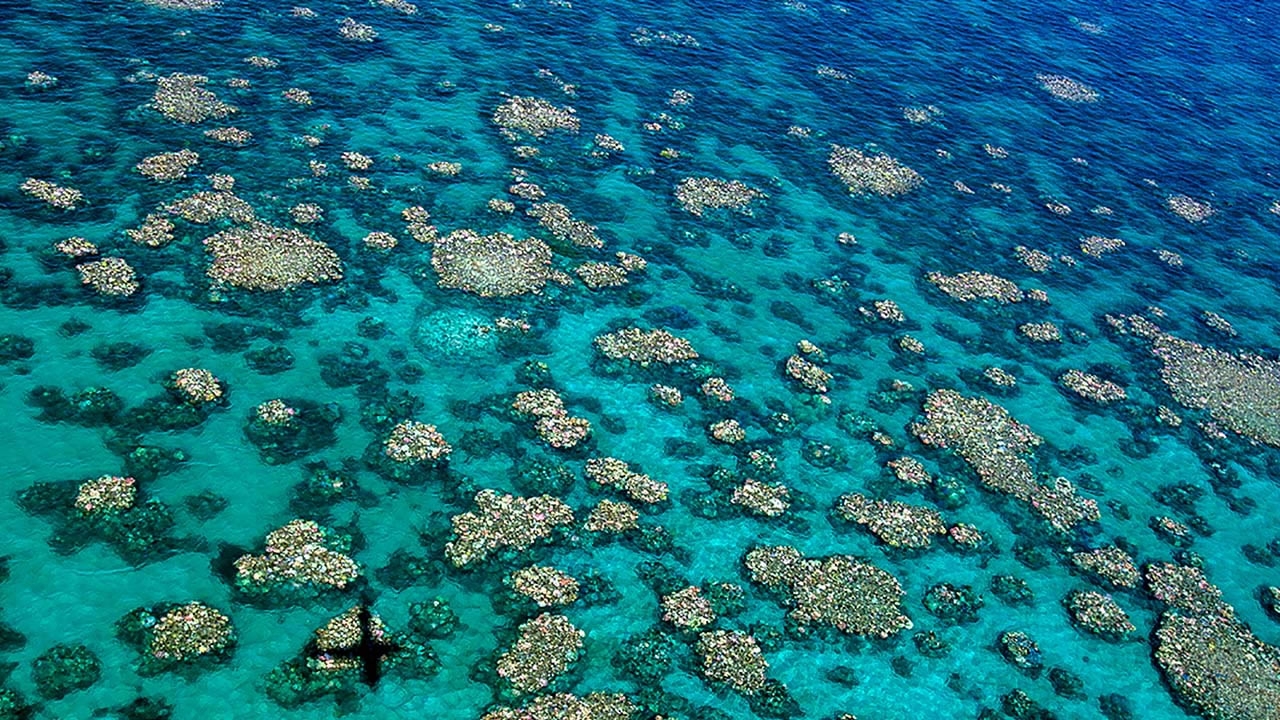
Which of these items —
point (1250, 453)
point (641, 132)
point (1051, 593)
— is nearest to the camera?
point (1051, 593)

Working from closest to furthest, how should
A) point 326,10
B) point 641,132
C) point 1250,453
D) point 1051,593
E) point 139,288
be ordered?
point 1051,593
point 139,288
point 1250,453
point 641,132
point 326,10

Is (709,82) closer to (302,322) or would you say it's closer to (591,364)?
(591,364)

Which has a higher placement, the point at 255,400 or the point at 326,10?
the point at 326,10

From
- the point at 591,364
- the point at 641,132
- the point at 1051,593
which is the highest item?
the point at 641,132

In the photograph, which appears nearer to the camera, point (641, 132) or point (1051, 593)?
point (1051, 593)

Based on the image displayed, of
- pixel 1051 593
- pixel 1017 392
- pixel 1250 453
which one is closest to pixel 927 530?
pixel 1051 593

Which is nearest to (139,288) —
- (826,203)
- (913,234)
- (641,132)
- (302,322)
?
(302,322)
